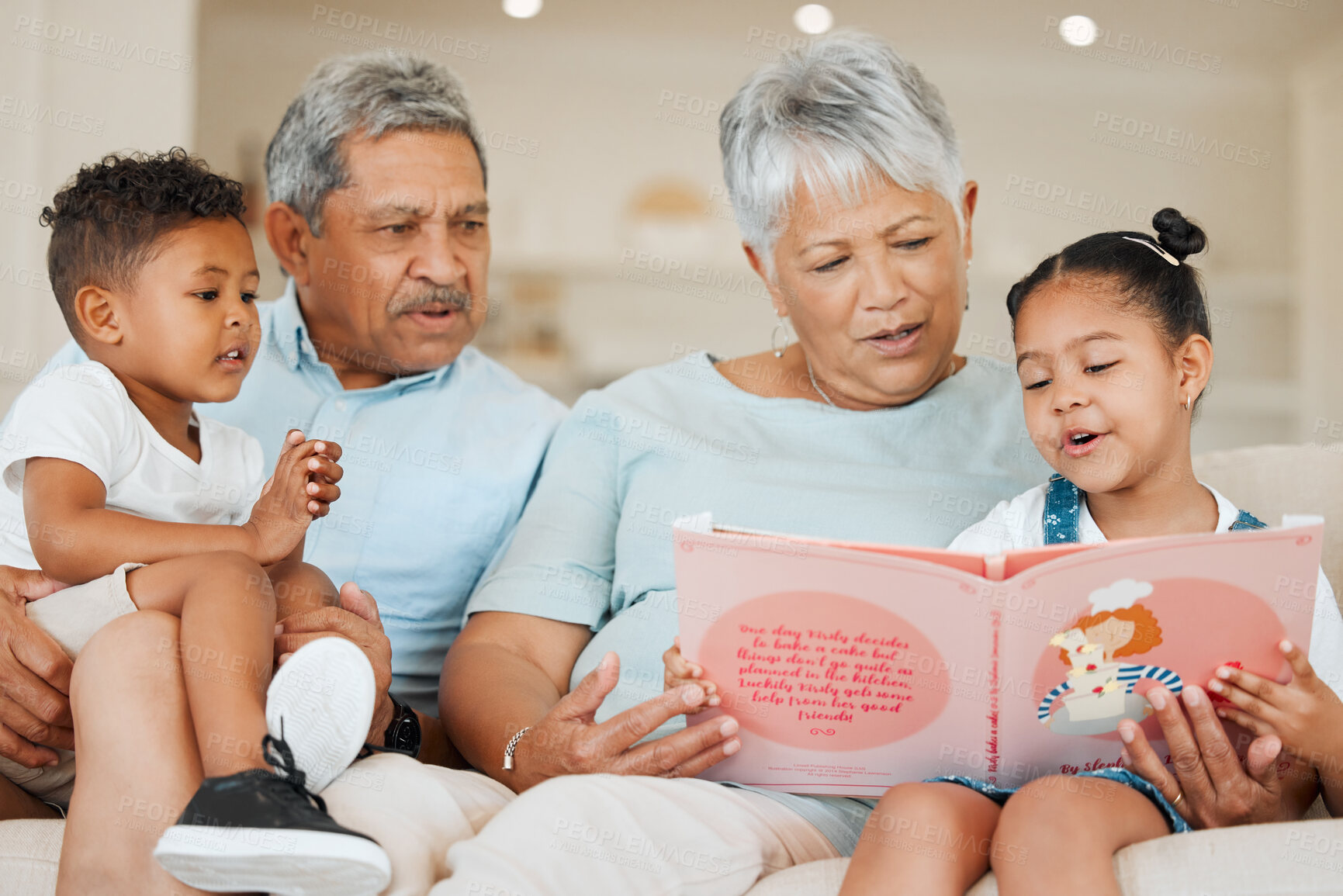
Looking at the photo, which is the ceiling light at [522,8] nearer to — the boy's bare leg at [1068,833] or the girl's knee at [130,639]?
the girl's knee at [130,639]

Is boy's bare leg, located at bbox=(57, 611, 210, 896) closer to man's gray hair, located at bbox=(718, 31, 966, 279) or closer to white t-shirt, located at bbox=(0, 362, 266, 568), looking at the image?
white t-shirt, located at bbox=(0, 362, 266, 568)

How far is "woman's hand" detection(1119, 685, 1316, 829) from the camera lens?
1.13 meters

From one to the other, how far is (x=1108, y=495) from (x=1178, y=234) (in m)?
0.36

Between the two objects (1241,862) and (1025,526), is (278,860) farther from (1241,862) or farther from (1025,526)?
(1025,526)

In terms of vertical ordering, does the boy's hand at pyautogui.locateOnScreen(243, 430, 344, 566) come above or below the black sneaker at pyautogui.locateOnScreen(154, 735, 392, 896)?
above

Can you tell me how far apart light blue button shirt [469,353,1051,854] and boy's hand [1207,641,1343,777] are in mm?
506

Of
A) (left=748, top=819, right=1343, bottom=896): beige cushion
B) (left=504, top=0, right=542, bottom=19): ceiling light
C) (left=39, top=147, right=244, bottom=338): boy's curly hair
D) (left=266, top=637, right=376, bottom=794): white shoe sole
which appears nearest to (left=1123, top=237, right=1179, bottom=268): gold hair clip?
(left=748, top=819, right=1343, bottom=896): beige cushion

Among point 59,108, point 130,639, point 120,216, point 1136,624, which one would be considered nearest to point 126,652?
point 130,639

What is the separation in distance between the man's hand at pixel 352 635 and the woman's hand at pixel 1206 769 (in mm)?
882

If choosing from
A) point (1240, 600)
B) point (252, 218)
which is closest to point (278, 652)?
point (1240, 600)

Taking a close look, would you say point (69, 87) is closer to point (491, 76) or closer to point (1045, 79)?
point (491, 76)

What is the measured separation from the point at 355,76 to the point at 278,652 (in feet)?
3.82

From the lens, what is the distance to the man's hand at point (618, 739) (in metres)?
1.24

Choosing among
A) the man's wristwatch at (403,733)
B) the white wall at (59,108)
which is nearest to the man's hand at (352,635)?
the man's wristwatch at (403,733)
